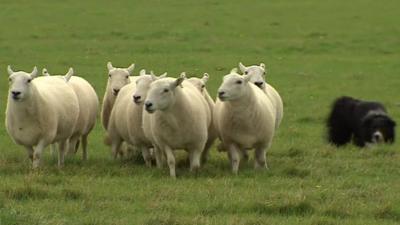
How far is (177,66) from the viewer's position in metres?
23.8

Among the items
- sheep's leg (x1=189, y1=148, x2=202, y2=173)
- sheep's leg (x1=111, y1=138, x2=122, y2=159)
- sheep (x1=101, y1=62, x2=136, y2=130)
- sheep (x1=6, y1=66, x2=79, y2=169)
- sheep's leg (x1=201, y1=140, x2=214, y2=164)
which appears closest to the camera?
Result: sheep (x1=6, y1=66, x2=79, y2=169)

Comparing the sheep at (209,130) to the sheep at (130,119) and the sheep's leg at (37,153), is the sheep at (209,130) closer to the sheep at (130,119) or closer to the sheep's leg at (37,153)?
the sheep at (130,119)

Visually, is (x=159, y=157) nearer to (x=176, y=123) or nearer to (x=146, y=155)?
(x=146, y=155)

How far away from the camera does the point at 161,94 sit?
10922 mm

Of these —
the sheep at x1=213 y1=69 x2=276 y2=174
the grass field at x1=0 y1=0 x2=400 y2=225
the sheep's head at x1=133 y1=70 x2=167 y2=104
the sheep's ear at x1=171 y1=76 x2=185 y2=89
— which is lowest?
the grass field at x1=0 y1=0 x2=400 y2=225

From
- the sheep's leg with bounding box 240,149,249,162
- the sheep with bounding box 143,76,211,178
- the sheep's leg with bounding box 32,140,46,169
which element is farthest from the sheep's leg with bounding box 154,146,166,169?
the sheep's leg with bounding box 32,140,46,169

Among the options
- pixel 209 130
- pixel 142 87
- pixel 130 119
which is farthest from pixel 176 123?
pixel 130 119

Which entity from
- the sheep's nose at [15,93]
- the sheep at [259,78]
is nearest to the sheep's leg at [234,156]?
the sheep at [259,78]

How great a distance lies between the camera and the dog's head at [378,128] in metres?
13.8

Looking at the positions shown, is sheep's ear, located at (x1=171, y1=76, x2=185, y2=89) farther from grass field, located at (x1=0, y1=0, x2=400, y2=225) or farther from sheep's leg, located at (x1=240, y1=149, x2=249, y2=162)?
sheep's leg, located at (x1=240, y1=149, x2=249, y2=162)

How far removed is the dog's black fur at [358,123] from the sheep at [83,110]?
398 centimetres

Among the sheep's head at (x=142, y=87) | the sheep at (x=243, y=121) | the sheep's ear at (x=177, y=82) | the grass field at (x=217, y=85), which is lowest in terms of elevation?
the grass field at (x=217, y=85)

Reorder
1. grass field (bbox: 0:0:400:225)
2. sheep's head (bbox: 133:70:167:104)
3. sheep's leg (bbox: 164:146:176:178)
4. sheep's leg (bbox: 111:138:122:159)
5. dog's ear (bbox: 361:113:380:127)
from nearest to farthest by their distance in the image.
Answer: grass field (bbox: 0:0:400:225)
sheep's leg (bbox: 164:146:176:178)
sheep's head (bbox: 133:70:167:104)
sheep's leg (bbox: 111:138:122:159)
dog's ear (bbox: 361:113:380:127)

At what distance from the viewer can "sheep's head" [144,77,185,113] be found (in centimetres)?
1076
